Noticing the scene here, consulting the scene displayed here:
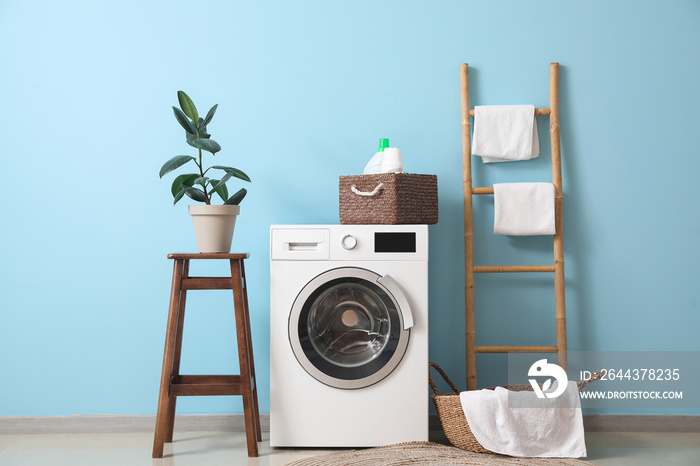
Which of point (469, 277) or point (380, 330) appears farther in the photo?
point (469, 277)

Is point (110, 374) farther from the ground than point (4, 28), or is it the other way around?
point (4, 28)

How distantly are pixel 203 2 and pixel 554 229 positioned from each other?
1727 millimetres

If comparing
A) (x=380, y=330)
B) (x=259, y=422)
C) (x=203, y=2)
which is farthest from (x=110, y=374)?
(x=203, y=2)

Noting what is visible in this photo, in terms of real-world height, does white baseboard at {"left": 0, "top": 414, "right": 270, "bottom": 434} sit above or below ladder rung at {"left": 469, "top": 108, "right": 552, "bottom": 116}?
A: below

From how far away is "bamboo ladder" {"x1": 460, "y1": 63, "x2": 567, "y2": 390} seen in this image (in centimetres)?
240

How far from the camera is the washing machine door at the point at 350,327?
209cm

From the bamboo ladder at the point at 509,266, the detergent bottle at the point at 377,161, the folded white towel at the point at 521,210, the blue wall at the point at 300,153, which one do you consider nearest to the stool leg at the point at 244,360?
the blue wall at the point at 300,153

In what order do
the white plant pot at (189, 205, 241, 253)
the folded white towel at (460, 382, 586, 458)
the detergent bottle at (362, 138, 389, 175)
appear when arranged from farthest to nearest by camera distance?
the detergent bottle at (362, 138, 389, 175)
the white plant pot at (189, 205, 241, 253)
the folded white towel at (460, 382, 586, 458)

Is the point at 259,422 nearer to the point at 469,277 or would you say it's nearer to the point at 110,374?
the point at 110,374

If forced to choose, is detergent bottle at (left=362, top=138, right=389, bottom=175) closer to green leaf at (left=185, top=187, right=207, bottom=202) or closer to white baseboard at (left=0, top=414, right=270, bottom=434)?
green leaf at (left=185, top=187, right=207, bottom=202)

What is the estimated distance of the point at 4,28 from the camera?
250cm

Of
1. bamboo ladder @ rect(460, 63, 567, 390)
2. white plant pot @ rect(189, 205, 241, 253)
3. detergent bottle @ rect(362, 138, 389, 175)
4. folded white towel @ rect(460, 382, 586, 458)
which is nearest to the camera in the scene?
A: folded white towel @ rect(460, 382, 586, 458)

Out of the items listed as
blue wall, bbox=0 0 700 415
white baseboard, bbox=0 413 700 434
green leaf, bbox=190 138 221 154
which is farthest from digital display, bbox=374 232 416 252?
white baseboard, bbox=0 413 700 434

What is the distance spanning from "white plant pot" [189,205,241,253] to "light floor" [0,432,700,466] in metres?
0.74
